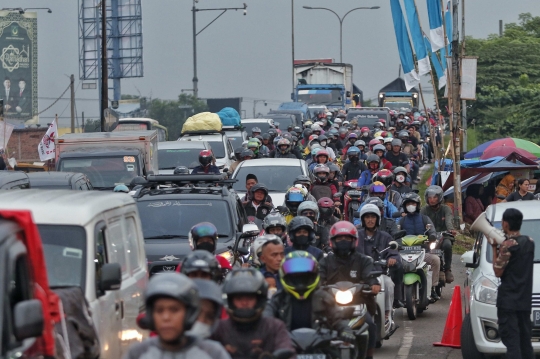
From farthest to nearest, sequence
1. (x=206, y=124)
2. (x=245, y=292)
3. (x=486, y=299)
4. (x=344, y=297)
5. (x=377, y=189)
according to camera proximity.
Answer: (x=206, y=124), (x=377, y=189), (x=486, y=299), (x=344, y=297), (x=245, y=292)

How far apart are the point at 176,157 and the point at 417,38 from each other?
22.6 feet

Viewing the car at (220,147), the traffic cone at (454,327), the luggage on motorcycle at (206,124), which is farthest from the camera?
the luggage on motorcycle at (206,124)

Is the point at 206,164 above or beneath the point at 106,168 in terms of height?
above

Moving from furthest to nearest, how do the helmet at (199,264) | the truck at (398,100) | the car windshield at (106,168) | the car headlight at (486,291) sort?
the truck at (398,100), the car windshield at (106,168), the car headlight at (486,291), the helmet at (199,264)

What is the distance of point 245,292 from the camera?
20.1 ft

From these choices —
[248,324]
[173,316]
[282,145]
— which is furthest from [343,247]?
[282,145]

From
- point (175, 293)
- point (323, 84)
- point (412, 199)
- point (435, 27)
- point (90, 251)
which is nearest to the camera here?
point (175, 293)

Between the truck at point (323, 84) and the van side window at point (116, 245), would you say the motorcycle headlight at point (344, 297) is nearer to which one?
the van side window at point (116, 245)

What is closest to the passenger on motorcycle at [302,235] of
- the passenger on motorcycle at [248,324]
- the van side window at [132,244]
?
the van side window at [132,244]

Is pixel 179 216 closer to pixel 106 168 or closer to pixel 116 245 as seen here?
pixel 116 245

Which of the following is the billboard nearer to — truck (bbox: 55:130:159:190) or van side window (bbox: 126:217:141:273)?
truck (bbox: 55:130:159:190)

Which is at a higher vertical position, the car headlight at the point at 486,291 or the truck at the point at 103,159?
the truck at the point at 103,159

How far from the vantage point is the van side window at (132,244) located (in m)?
9.19

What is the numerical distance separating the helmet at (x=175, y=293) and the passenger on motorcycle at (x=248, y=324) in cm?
107
